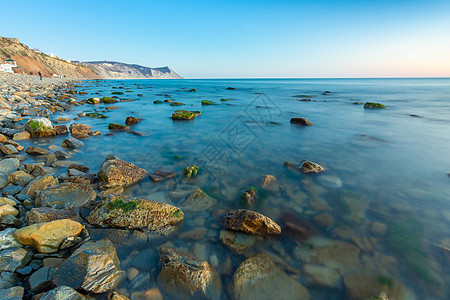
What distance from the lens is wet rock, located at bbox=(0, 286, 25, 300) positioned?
2143 mm

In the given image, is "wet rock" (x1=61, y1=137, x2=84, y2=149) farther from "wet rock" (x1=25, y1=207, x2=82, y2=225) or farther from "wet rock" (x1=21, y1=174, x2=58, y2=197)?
"wet rock" (x1=25, y1=207, x2=82, y2=225)

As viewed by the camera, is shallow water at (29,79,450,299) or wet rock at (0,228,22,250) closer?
wet rock at (0,228,22,250)

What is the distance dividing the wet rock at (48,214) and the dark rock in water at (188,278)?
2076 millimetres

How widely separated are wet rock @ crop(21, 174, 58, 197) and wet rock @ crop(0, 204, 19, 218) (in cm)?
72

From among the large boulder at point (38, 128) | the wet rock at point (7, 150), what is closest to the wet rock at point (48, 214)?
the wet rock at point (7, 150)

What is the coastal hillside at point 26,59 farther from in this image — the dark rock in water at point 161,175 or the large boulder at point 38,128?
the dark rock in water at point 161,175

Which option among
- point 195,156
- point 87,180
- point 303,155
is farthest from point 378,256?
point 87,180

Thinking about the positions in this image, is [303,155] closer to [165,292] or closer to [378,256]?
[378,256]

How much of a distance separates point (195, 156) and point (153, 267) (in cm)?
472

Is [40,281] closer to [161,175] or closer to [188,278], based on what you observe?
[188,278]

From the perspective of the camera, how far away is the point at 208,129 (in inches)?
470

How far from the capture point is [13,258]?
2.61m

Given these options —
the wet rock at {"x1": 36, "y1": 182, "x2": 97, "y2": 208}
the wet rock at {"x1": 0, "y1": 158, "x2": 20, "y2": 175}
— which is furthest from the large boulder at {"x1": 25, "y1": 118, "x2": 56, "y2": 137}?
the wet rock at {"x1": 36, "y1": 182, "x2": 97, "y2": 208}

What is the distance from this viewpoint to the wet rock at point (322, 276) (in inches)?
111
